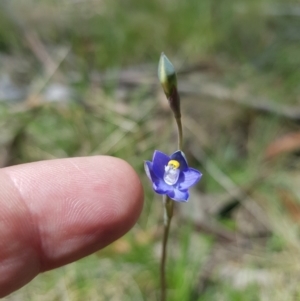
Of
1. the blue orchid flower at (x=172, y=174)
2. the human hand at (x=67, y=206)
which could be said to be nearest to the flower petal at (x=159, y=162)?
the blue orchid flower at (x=172, y=174)

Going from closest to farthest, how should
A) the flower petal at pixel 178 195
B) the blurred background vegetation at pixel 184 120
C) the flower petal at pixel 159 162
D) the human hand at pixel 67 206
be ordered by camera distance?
the flower petal at pixel 178 195, the flower petal at pixel 159 162, the human hand at pixel 67 206, the blurred background vegetation at pixel 184 120

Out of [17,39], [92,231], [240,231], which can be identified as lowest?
[240,231]

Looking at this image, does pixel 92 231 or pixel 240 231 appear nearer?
pixel 92 231

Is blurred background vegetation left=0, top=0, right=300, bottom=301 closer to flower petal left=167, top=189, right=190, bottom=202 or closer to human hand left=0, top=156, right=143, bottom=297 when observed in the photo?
human hand left=0, top=156, right=143, bottom=297

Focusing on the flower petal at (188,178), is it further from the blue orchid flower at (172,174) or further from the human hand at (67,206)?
the human hand at (67,206)

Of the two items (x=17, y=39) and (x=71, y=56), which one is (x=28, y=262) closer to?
(x=71, y=56)

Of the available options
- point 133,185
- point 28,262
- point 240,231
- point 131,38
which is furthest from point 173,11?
point 28,262

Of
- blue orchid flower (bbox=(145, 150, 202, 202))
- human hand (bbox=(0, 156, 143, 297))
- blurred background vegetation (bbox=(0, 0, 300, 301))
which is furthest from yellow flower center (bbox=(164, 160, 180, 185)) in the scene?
blurred background vegetation (bbox=(0, 0, 300, 301))
